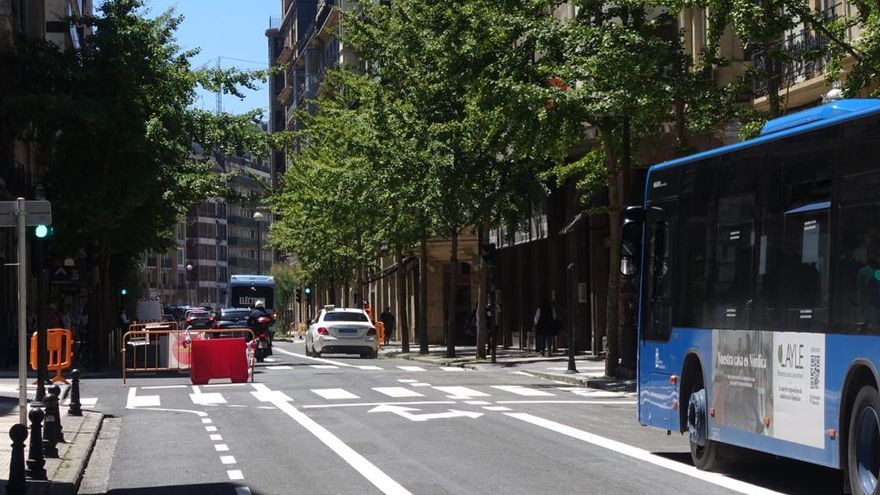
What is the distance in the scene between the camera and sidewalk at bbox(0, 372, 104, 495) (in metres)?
14.9

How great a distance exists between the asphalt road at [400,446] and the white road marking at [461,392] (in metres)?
0.04

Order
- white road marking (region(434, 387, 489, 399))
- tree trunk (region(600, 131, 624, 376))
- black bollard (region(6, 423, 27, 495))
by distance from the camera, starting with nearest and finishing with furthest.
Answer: black bollard (region(6, 423, 27, 495)) < white road marking (region(434, 387, 489, 399)) < tree trunk (region(600, 131, 624, 376))

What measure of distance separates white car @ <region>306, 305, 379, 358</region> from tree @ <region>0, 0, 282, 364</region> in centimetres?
651

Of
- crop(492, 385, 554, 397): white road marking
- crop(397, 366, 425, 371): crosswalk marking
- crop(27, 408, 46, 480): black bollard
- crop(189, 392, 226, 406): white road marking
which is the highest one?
crop(27, 408, 46, 480): black bollard

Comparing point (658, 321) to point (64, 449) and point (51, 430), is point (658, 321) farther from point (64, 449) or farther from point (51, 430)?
point (64, 449)

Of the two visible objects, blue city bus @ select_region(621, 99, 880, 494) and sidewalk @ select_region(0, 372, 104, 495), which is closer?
blue city bus @ select_region(621, 99, 880, 494)

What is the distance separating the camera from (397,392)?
30.1 metres

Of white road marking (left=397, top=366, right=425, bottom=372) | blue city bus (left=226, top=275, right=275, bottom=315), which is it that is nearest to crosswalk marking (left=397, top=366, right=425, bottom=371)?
white road marking (left=397, top=366, right=425, bottom=372)

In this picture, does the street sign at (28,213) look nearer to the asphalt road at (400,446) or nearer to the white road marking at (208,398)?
the asphalt road at (400,446)

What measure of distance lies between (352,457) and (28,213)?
4054mm

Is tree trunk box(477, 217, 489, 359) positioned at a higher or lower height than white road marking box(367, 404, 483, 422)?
higher

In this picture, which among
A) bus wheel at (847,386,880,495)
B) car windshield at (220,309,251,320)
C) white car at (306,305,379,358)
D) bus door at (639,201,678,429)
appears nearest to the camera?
bus wheel at (847,386,880,495)

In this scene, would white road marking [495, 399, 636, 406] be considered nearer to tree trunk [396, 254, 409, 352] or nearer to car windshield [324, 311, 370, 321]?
car windshield [324, 311, 370, 321]

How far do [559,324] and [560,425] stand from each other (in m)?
29.0
